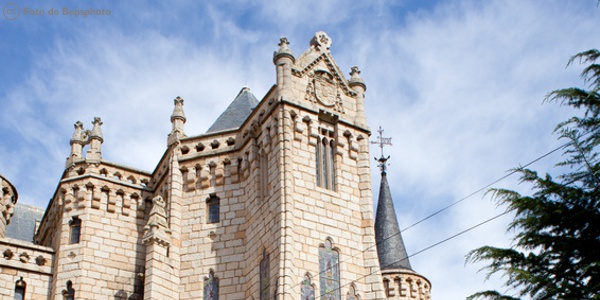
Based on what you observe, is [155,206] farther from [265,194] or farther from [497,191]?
[497,191]

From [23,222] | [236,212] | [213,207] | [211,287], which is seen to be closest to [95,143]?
[213,207]

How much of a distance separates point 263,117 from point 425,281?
1549 centimetres

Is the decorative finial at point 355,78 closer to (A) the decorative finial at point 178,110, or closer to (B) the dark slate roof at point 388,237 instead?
(A) the decorative finial at point 178,110

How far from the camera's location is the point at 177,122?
29.1 metres

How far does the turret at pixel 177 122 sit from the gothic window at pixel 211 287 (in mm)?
5004

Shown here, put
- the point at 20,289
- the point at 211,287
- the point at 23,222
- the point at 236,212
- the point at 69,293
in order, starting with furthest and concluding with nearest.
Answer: the point at 23,222
the point at 20,289
the point at 69,293
the point at 236,212
the point at 211,287

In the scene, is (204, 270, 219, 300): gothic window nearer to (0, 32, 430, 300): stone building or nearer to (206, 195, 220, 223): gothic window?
(0, 32, 430, 300): stone building

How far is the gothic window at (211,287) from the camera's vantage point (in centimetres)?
2536

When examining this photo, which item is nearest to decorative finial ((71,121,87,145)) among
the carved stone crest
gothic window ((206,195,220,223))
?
gothic window ((206,195,220,223))

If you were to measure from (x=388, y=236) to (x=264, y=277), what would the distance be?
51.0 feet

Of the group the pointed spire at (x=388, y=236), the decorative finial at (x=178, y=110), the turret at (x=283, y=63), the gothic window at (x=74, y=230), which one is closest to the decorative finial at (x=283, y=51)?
the turret at (x=283, y=63)

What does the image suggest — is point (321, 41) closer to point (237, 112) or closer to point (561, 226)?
point (237, 112)

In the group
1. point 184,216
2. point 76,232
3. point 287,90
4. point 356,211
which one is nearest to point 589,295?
point 356,211

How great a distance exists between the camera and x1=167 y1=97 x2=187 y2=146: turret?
28672 millimetres
